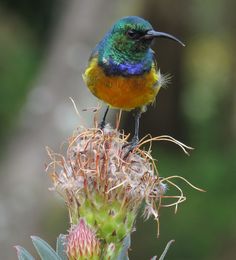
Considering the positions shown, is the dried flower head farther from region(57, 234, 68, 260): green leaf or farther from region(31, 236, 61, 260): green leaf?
region(31, 236, 61, 260): green leaf

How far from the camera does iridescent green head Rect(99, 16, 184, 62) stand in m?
3.29

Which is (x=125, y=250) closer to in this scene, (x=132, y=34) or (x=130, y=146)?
(x=130, y=146)

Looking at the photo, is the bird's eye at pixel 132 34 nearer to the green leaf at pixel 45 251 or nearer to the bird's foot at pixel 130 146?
the bird's foot at pixel 130 146

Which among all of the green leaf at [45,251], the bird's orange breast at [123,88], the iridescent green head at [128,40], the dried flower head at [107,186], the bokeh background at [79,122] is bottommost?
the bokeh background at [79,122]

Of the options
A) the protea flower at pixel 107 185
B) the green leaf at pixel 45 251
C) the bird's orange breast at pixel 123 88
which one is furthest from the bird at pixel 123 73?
the green leaf at pixel 45 251

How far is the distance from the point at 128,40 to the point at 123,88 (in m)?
0.22

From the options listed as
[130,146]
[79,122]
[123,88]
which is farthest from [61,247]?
[79,122]

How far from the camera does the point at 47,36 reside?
1191 cm

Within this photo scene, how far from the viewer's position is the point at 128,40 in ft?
11.3

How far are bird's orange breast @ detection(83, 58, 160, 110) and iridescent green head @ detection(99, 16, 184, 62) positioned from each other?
0.09 metres

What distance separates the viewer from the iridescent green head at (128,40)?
10.8 feet

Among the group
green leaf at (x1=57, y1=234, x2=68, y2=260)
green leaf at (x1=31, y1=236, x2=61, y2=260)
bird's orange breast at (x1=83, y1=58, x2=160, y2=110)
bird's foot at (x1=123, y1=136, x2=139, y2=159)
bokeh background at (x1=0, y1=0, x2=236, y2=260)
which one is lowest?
bokeh background at (x1=0, y1=0, x2=236, y2=260)

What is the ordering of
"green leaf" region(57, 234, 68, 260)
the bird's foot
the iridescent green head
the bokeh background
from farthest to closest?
the bokeh background < the iridescent green head < the bird's foot < "green leaf" region(57, 234, 68, 260)

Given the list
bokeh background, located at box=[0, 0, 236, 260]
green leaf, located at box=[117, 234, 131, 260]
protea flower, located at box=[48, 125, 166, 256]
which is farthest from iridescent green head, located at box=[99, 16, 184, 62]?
bokeh background, located at box=[0, 0, 236, 260]
